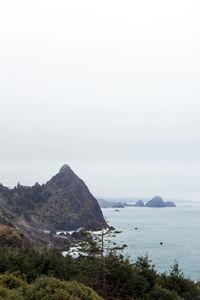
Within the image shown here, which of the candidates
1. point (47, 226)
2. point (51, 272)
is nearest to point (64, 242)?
point (47, 226)

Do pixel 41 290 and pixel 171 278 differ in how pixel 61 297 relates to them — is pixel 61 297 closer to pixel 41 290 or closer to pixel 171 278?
pixel 41 290

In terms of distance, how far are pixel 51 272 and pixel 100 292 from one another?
7.67 m

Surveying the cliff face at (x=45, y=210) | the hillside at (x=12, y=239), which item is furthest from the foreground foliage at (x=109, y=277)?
A: the cliff face at (x=45, y=210)

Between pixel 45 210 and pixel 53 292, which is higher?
pixel 53 292

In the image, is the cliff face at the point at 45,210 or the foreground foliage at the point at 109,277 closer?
the foreground foliage at the point at 109,277

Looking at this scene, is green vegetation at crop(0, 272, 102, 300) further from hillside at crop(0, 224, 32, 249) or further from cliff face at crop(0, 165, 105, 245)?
cliff face at crop(0, 165, 105, 245)

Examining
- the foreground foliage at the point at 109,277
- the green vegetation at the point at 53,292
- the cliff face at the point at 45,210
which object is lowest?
the cliff face at the point at 45,210

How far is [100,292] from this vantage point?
86.1 feet

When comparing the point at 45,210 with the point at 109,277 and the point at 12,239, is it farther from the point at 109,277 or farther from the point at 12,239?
the point at 109,277

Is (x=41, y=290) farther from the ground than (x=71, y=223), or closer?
farther from the ground

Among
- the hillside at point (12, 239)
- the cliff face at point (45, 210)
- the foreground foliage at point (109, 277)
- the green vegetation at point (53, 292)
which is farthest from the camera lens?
the cliff face at point (45, 210)

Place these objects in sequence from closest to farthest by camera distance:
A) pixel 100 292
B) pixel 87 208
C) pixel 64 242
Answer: pixel 100 292
pixel 64 242
pixel 87 208

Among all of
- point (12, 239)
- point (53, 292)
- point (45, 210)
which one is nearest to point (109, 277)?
point (53, 292)

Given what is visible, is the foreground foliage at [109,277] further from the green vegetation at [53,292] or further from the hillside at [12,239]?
the hillside at [12,239]
